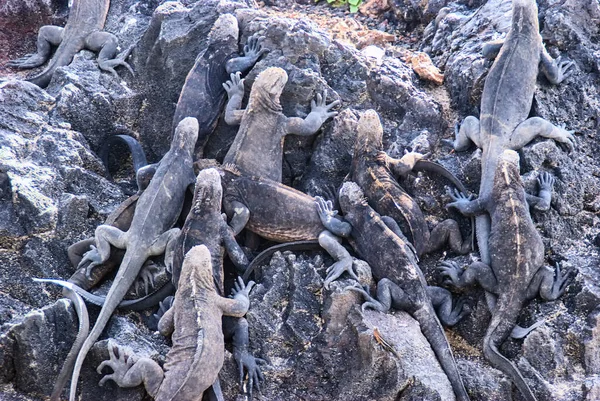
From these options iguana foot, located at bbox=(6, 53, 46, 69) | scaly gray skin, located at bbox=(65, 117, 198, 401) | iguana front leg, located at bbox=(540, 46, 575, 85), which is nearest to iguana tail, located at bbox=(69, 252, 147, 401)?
scaly gray skin, located at bbox=(65, 117, 198, 401)

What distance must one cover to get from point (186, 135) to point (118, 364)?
8.30ft

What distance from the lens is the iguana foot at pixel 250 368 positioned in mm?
5953

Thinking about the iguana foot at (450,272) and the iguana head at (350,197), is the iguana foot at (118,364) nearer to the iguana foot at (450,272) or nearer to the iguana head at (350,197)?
the iguana head at (350,197)

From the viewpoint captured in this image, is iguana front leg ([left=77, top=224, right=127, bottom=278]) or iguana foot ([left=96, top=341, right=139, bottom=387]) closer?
iguana foot ([left=96, top=341, right=139, bottom=387])

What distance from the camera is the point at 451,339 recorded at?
6664mm

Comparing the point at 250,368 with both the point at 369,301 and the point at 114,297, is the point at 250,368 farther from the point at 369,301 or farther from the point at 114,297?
the point at 114,297

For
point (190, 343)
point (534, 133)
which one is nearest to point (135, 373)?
point (190, 343)

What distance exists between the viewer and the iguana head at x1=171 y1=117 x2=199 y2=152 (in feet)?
24.8

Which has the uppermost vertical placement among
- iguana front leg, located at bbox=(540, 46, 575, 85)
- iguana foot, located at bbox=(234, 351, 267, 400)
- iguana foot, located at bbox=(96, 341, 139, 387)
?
iguana front leg, located at bbox=(540, 46, 575, 85)

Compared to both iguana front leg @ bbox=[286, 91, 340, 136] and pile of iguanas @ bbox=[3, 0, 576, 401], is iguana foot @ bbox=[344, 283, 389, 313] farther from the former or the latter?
iguana front leg @ bbox=[286, 91, 340, 136]

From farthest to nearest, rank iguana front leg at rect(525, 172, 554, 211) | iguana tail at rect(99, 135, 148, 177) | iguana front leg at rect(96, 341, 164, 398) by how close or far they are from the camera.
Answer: iguana tail at rect(99, 135, 148, 177) → iguana front leg at rect(525, 172, 554, 211) → iguana front leg at rect(96, 341, 164, 398)

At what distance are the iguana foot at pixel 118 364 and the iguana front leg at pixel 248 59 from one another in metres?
3.36

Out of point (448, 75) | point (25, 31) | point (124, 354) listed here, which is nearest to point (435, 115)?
point (448, 75)

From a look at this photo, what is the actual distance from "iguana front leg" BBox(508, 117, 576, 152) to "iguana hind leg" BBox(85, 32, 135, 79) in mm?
4200
